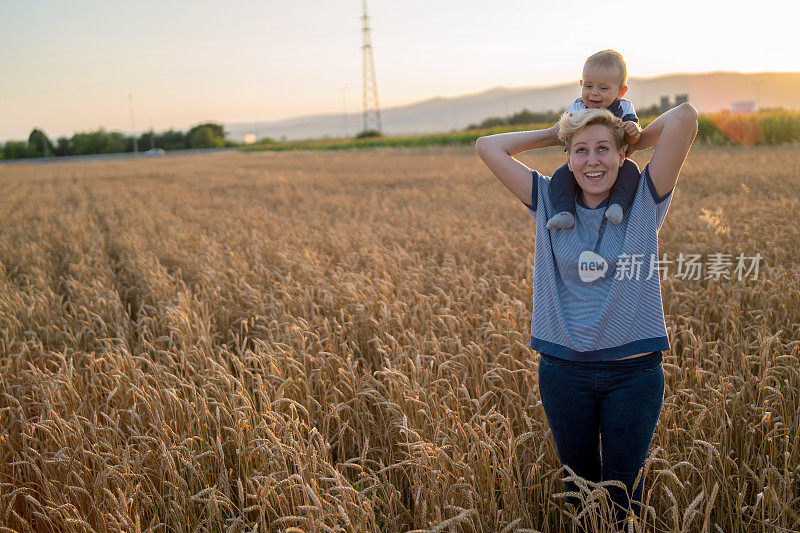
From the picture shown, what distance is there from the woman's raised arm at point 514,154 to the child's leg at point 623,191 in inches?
12.5

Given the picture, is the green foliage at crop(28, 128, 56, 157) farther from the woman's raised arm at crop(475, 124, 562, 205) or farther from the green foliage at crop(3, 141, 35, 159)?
the woman's raised arm at crop(475, 124, 562, 205)

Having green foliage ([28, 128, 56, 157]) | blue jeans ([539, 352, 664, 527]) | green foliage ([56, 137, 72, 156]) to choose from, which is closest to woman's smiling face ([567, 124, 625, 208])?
blue jeans ([539, 352, 664, 527])

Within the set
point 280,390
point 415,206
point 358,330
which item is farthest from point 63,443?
point 415,206

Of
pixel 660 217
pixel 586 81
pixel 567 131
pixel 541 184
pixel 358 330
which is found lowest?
pixel 358 330

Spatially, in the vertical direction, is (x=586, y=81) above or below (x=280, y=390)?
above

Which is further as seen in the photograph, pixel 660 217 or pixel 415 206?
pixel 415 206

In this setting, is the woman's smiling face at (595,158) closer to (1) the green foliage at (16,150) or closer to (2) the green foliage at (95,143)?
(2) the green foliage at (95,143)

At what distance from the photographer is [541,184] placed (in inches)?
90.6

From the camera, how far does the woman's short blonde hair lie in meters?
2.03

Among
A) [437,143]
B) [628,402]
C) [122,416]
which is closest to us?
[628,402]

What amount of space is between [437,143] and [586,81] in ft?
141

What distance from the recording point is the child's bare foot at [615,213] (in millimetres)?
2018

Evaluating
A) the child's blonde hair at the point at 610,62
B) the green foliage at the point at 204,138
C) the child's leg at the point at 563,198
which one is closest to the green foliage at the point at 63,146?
the green foliage at the point at 204,138

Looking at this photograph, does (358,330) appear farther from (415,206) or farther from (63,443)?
(415,206)
